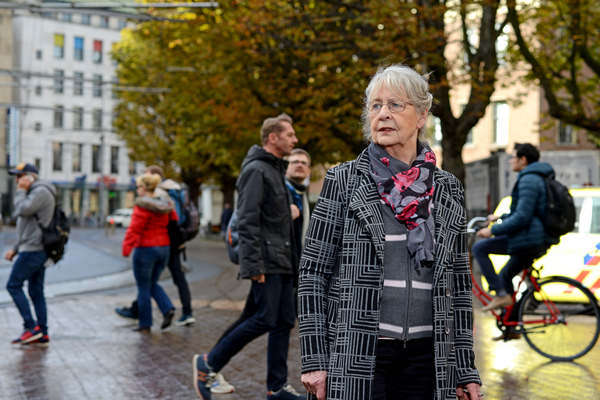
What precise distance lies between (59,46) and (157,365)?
254ft

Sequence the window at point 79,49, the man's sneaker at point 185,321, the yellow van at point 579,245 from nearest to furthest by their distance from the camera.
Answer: the man's sneaker at point 185,321 < the yellow van at point 579,245 < the window at point 79,49

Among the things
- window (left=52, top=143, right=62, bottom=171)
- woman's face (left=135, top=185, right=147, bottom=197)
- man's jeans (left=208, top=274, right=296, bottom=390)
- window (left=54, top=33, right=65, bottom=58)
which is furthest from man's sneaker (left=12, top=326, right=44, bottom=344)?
window (left=54, top=33, right=65, bottom=58)

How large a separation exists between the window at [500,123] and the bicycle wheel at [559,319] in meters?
35.0

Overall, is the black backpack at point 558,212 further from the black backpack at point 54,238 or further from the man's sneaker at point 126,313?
the man's sneaker at point 126,313

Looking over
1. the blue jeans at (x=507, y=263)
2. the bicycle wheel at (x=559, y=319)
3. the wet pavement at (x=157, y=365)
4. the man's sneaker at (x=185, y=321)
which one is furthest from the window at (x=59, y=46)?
the bicycle wheel at (x=559, y=319)

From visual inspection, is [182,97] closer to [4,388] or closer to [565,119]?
[565,119]

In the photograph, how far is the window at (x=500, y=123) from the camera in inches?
1607

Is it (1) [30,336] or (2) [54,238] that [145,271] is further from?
(1) [30,336]

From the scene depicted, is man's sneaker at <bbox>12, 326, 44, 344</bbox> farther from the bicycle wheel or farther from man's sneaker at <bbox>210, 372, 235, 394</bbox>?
the bicycle wheel

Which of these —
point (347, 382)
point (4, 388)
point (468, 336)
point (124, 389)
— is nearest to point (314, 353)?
point (347, 382)

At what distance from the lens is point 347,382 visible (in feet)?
8.61

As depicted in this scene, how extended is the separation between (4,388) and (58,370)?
0.76m

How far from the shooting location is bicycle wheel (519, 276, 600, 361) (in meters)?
6.94

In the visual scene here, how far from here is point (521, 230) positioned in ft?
22.8
